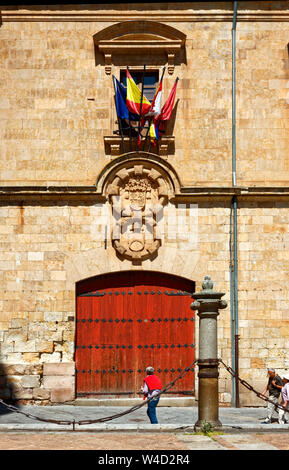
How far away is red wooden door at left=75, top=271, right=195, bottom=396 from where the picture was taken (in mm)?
14508

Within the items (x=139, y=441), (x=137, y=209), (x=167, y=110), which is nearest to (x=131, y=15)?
(x=167, y=110)

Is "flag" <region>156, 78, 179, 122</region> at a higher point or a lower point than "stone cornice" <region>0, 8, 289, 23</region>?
lower

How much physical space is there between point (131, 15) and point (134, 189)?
3856 mm

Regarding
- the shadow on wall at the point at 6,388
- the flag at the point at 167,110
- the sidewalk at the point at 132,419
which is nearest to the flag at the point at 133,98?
the flag at the point at 167,110

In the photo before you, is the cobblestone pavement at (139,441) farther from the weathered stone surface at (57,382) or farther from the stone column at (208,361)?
the weathered stone surface at (57,382)

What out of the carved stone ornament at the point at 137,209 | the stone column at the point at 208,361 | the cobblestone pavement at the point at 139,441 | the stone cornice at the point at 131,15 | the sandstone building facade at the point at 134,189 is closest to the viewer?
the cobblestone pavement at the point at 139,441

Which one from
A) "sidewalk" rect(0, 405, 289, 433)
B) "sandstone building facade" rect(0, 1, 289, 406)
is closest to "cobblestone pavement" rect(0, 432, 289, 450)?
"sidewalk" rect(0, 405, 289, 433)

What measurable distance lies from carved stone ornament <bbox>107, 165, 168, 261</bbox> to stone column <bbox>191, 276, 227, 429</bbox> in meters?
4.33

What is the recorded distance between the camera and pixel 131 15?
15.1 m

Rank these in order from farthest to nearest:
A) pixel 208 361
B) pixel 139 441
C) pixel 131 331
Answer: pixel 131 331 → pixel 208 361 → pixel 139 441

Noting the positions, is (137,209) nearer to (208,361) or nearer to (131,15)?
(131,15)

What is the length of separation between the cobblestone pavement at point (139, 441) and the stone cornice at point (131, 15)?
30.8ft

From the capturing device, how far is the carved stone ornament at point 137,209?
1460 centimetres

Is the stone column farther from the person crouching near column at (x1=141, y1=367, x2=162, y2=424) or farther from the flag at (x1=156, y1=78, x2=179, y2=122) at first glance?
the flag at (x1=156, y1=78, x2=179, y2=122)
